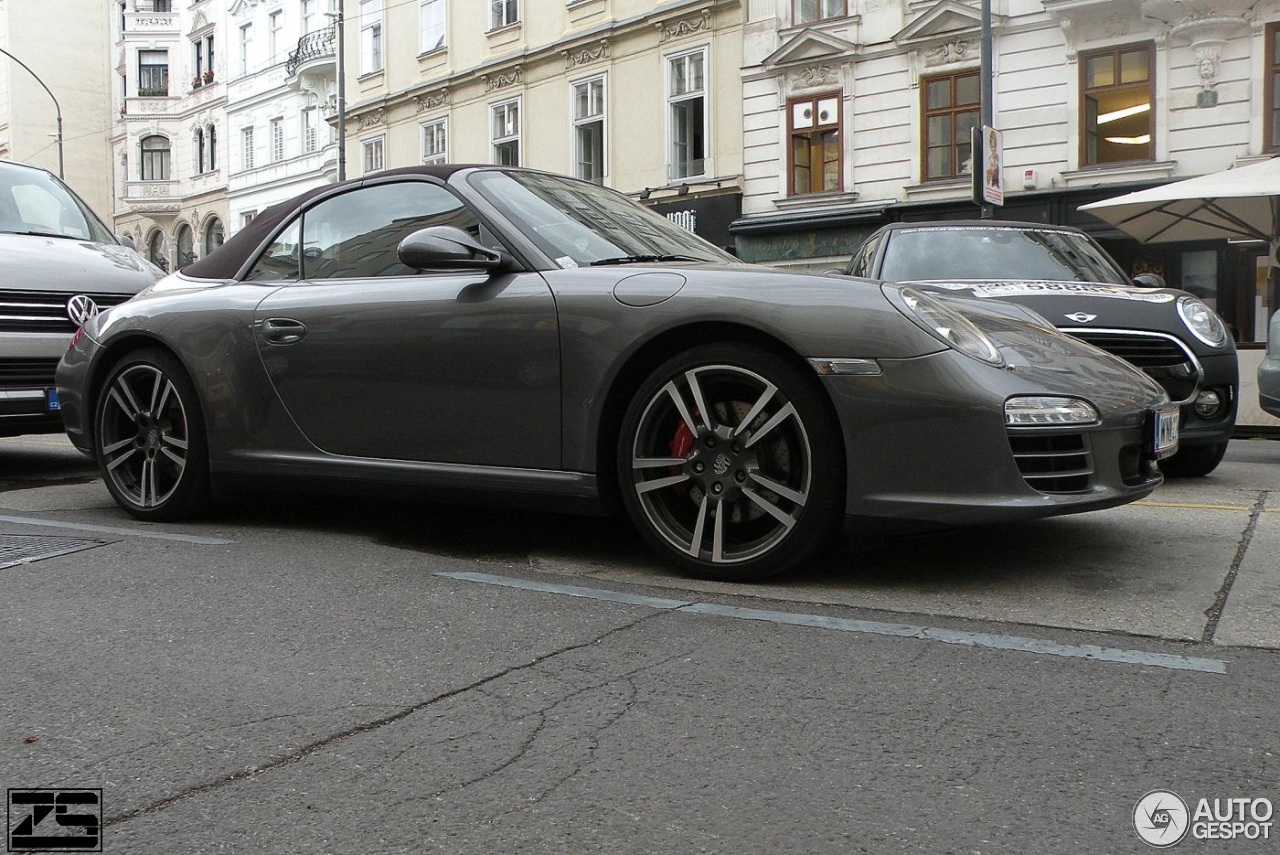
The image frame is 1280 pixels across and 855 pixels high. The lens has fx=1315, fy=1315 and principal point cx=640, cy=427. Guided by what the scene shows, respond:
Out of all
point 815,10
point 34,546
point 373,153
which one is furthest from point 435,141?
point 34,546

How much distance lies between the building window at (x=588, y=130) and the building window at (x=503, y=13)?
9.14ft

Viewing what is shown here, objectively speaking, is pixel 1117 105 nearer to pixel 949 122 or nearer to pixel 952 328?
pixel 949 122

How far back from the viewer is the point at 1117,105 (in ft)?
59.8

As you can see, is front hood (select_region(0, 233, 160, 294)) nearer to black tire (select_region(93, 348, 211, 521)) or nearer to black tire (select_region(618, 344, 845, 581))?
black tire (select_region(93, 348, 211, 521))

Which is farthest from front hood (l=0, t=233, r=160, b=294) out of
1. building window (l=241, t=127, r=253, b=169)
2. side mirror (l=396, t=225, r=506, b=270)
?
building window (l=241, t=127, r=253, b=169)

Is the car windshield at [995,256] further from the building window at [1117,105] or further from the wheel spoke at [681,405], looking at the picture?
the building window at [1117,105]

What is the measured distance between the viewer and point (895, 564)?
413cm

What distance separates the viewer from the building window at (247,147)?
130ft

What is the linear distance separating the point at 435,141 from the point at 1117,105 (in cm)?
1619

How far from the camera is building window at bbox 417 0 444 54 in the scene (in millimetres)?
29453

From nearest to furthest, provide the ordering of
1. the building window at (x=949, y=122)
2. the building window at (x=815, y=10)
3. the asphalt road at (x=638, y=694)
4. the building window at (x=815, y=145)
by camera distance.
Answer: the asphalt road at (x=638, y=694) → the building window at (x=949, y=122) → the building window at (x=815, y=10) → the building window at (x=815, y=145)

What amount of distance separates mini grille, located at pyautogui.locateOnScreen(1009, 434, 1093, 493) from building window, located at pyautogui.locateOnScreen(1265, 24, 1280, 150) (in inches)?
606

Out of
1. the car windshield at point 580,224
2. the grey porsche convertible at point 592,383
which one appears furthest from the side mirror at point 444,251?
the car windshield at point 580,224

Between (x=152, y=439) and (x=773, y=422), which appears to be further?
(x=152, y=439)
